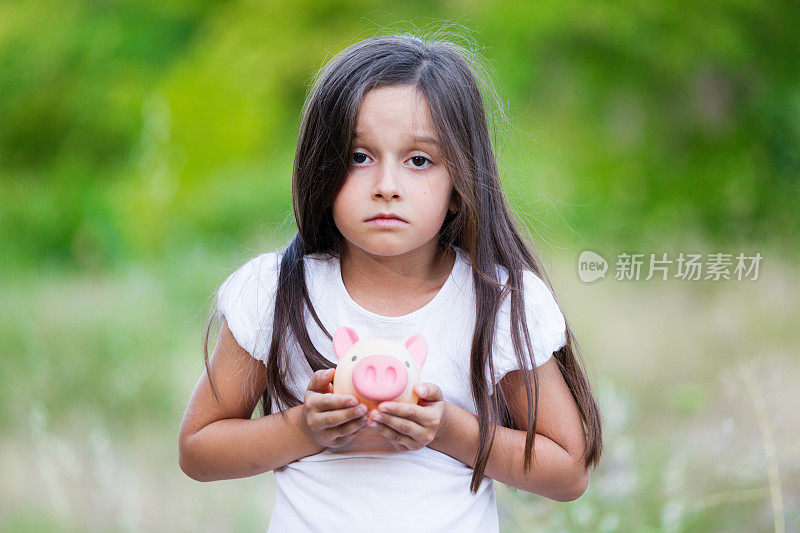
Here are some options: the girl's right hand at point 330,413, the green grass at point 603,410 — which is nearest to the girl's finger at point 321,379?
the girl's right hand at point 330,413

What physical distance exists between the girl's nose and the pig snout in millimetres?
152

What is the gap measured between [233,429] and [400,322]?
20 cm

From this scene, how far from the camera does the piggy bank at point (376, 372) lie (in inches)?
28.8

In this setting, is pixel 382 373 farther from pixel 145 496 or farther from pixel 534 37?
pixel 534 37

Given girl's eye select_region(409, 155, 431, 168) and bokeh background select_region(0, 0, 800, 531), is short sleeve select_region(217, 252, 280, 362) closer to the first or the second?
girl's eye select_region(409, 155, 431, 168)

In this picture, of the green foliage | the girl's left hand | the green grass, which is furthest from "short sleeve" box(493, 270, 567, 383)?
the green foliage

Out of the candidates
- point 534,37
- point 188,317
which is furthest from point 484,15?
point 188,317

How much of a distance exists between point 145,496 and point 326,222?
101 centimetres

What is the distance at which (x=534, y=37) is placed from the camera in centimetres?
198

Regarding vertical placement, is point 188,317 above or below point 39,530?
above

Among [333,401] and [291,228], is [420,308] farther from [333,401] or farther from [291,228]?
[291,228]

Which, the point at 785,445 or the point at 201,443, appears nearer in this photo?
the point at 201,443

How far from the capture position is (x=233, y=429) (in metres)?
0.87

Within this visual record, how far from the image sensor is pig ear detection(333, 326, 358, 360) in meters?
0.78
